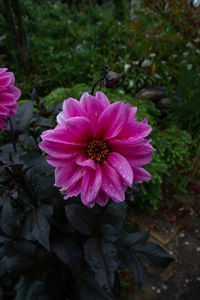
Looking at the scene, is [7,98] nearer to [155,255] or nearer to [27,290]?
[27,290]

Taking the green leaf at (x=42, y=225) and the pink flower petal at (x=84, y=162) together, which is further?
the green leaf at (x=42, y=225)

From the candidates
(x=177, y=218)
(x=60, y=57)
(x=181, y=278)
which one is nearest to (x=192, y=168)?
(x=177, y=218)

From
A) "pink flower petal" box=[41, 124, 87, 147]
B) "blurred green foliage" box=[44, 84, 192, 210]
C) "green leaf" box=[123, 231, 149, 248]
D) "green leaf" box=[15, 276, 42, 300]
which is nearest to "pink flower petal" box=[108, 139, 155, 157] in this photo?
"pink flower petal" box=[41, 124, 87, 147]

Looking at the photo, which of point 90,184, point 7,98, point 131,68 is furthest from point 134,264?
point 131,68

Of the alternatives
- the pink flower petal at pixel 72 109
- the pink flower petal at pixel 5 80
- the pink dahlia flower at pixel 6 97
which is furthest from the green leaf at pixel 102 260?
the pink flower petal at pixel 5 80

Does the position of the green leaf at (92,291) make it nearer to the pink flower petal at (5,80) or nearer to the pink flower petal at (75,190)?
the pink flower petal at (75,190)

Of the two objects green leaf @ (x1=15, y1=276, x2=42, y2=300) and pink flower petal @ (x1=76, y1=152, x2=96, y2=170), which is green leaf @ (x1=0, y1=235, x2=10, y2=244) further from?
pink flower petal @ (x1=76, y1=152, x2=96, y2=170)

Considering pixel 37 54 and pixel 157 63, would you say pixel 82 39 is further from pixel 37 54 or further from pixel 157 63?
pixel 157 63

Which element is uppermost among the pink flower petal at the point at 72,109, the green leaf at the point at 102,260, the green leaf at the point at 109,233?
the pink flower petal at the point at 72,109
